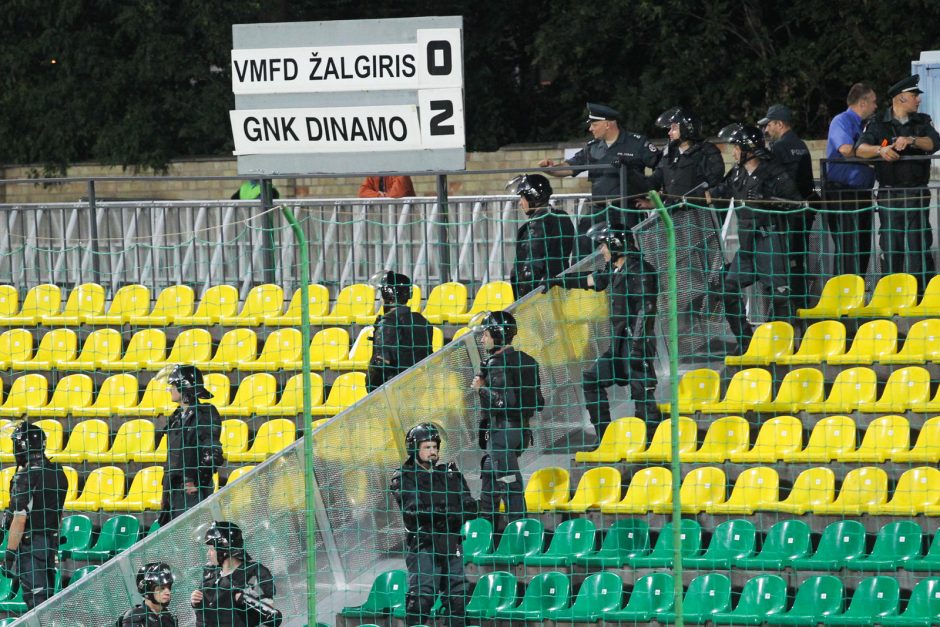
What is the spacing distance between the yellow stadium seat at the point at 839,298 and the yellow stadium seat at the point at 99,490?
5.17 meters

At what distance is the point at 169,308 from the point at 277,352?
150 cm

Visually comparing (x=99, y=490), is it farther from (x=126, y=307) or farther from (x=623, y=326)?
(x=623, y=326)

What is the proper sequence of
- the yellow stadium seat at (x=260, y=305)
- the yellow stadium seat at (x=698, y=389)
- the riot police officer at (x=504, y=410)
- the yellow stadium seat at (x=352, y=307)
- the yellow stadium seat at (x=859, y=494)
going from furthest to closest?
the yellow stadium seat at (x=260, y=305) → the yellow stadium seat at (x=352, y=307) → the yellow stadium seat at (x=698, y=389) → the riot police officer at (x=504, y=410) → the yellow stadium seat at (x=859, y=494)

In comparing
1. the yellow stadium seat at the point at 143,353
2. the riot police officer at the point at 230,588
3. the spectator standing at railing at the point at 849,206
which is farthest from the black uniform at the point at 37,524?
the spectator standing at railing at the point at 849,206

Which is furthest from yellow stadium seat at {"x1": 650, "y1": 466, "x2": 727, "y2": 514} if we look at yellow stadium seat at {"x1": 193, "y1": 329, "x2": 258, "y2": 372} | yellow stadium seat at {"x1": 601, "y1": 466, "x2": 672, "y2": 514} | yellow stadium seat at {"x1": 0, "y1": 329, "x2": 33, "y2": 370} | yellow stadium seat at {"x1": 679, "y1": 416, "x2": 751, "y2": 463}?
yellow stadium seat at {"x1": 0, "y1": 329, "x2": 33, "y2": 370}

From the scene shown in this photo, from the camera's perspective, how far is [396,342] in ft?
39.5

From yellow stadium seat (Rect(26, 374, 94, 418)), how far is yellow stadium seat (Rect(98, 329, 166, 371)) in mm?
342

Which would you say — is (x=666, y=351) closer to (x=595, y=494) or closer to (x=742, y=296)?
(x=742, y=296)

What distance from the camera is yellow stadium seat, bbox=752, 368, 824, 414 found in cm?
1126

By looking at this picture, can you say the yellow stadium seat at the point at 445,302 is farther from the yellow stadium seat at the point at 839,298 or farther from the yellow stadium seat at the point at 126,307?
the yellow stadium seat at the point at 839,298

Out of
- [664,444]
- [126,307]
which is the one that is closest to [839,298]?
[664,444]

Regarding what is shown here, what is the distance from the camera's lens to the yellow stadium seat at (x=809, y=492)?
1037cm

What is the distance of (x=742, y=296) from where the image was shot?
476 inches

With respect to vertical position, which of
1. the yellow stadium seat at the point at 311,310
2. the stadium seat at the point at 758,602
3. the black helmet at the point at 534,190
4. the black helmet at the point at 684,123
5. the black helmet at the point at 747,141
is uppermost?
the black helmet at the point at 684,123
